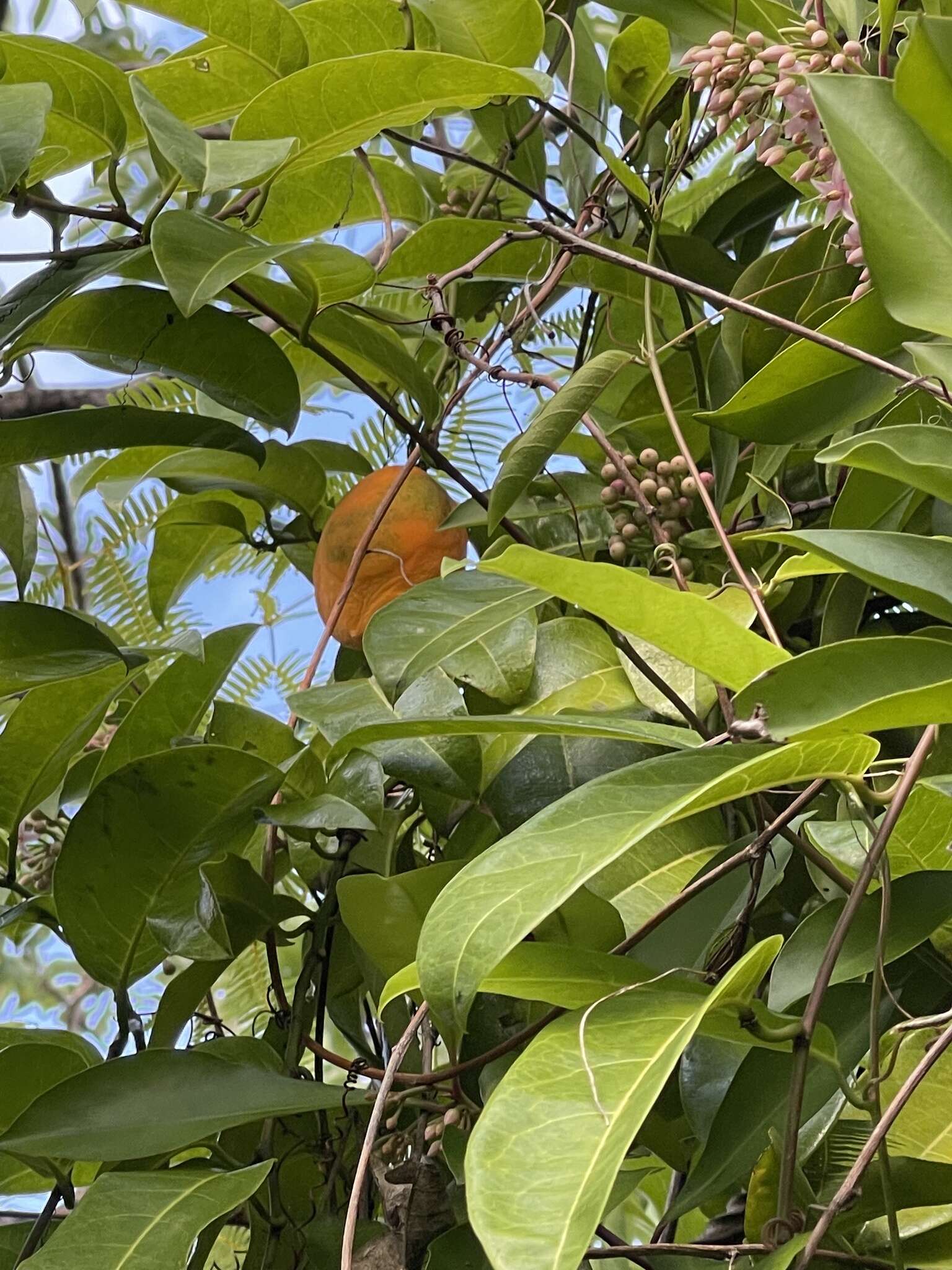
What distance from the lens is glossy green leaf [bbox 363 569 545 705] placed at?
1.56 feet

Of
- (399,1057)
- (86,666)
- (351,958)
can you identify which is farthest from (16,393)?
(399,1057)

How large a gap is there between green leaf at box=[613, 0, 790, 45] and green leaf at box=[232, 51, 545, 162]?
11cm

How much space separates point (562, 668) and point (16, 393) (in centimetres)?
46

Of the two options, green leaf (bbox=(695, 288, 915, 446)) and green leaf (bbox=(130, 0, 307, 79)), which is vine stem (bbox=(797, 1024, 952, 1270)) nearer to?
green leaf (bbox=(695, 288, 915, 446))

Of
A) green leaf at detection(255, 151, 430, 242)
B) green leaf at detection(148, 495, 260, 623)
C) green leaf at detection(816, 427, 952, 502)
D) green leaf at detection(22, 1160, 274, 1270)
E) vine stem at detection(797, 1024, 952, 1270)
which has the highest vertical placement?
green leaf at detection(255, 151, 430, 242)

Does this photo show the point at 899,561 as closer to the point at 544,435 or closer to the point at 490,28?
the point at 544,435

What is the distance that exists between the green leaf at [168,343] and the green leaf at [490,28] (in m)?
0.17

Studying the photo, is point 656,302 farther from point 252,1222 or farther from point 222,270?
point 252,1222

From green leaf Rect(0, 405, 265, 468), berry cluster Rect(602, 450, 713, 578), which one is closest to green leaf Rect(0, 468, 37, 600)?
green leaf Rect(0, 405, 265, 468)

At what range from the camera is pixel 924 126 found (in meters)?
0.39

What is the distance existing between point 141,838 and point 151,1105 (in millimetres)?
100

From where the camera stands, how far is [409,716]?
1.60 ft

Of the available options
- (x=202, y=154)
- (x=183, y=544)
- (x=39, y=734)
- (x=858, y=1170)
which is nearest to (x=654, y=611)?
(x=858, y=1170)

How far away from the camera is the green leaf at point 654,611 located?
11.6 inches
